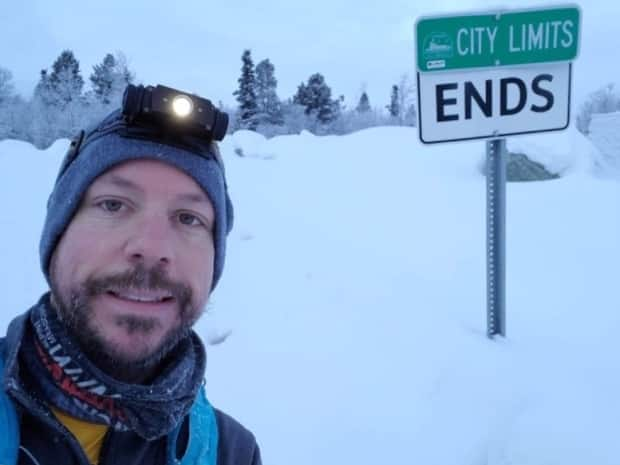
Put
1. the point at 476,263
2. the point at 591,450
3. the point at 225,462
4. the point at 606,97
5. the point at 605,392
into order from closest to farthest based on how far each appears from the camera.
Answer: the point at 225,462 < the point at 591,450 < the point at 605,392 < the point at 476,263 < the point at 606,97

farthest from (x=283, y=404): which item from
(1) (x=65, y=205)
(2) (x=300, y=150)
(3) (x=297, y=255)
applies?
(2) (x=300, y=150)

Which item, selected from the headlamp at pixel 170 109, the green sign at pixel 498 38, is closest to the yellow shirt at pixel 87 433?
the headlamp at pixel 170 109

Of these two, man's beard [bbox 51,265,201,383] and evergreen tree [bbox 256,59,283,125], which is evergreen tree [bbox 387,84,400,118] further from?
man's beard [bbox 51,265,201,383]

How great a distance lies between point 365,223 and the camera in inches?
202

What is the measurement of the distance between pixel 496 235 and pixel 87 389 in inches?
92.7

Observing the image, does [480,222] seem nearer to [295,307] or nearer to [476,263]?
[476,263]

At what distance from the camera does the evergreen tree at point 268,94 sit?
3828 cm

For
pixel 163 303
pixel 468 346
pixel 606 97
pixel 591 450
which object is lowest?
pixel 591 450

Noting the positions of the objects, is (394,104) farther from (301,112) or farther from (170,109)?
(170,109)

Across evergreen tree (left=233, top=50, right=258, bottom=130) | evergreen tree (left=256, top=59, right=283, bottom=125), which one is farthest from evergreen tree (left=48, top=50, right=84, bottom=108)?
evergreen tree (left=256, top=59, right=283, bottom=125)

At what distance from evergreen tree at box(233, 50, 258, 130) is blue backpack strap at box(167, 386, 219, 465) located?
113ft

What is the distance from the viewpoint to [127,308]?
3.69 ft

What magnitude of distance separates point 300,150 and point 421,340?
292 inches

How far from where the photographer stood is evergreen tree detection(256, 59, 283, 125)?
38.3m
